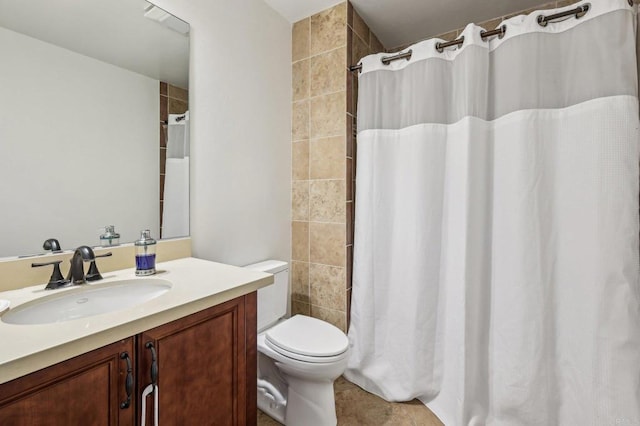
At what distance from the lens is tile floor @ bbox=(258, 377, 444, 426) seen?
152cm

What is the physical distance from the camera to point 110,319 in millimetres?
718

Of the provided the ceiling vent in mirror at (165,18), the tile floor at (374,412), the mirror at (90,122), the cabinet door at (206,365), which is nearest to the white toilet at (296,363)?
the tile floor at (374,412)

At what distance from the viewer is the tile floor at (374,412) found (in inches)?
59.9

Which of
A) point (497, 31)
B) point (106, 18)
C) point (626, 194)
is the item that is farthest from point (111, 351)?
point (497, 31)

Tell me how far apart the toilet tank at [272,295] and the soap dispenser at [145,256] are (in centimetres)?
57

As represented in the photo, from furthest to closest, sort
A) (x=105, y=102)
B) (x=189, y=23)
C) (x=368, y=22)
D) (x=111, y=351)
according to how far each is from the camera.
Result: 1. (x=368, y=22)
2. (x=189, y=23)
3. (x=105, y=102)
4. (x=111, y=351)

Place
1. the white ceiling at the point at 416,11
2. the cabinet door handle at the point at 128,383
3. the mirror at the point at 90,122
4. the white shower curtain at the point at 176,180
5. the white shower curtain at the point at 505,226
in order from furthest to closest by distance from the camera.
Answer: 1. the white ceiling at the point at 416,11
2. the white shower curtain at the point at 176,180
3. the white shower curtain at the point at 505,226
4. the mirror at the point at 90,122
5. the cabinet door handle at the point at 128,383

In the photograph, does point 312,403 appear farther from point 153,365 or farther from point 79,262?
point 79,262

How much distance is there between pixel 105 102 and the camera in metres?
1.17

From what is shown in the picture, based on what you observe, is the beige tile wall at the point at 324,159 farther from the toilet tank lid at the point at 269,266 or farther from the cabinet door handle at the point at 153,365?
the cabinet door handle at the point at 153,365

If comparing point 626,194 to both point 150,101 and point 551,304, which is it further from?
point 150,101

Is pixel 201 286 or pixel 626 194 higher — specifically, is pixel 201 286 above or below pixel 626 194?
below

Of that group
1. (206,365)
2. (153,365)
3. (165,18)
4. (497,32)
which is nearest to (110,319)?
(153,365)

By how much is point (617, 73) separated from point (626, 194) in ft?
1.63
